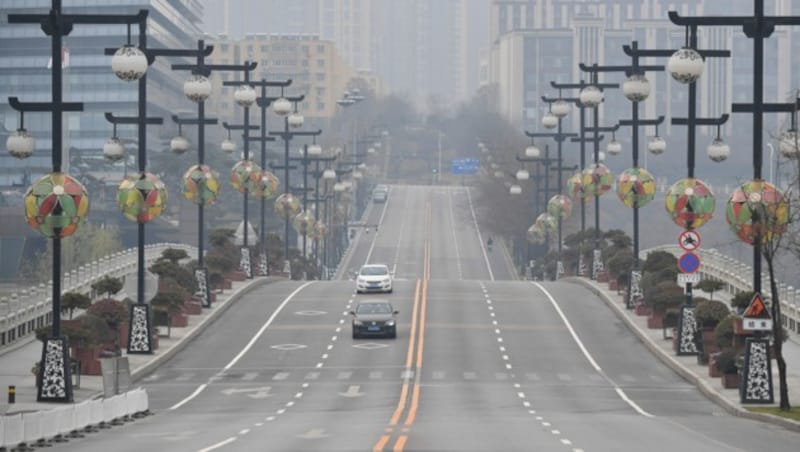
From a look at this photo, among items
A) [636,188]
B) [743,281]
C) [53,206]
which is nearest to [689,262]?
[636,188]

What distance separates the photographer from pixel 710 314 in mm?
59000

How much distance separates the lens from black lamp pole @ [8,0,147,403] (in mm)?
44688

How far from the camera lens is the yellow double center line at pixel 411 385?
35.6 meters

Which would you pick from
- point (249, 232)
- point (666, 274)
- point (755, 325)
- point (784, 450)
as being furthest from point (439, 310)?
point (784, 450)

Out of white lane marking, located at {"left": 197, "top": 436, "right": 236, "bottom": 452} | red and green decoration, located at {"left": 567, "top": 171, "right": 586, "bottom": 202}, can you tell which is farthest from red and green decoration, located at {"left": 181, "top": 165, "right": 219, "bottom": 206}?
white lane marking, located at {"left": 197, "top": 436, "right": 236, "bottom": 452}

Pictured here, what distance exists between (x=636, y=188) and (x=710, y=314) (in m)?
12.9

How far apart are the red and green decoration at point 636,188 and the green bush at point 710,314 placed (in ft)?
39.0

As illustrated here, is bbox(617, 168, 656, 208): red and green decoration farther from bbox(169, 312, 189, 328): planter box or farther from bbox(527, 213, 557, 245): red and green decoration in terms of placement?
bbox(527, 213, 557, 245): red and green decoration

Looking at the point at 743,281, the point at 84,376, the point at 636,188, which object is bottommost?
the point at 84,376

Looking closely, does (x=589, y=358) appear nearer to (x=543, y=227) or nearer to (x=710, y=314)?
(x=710, y=314)

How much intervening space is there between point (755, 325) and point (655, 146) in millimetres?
23048

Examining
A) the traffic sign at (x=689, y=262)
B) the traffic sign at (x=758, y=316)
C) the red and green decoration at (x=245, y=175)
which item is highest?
the red and green decoration at (x=245, y=175)

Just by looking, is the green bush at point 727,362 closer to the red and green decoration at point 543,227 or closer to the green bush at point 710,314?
the green bush at point 710,314

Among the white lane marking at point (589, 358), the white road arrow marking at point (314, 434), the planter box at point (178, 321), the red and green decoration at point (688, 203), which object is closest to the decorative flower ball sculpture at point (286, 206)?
the white lane marking at point (589, 358)
